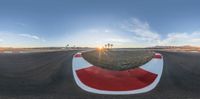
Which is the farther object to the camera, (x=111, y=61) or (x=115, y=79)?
(x=111, y=61)

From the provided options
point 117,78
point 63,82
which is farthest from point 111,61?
point 63,82

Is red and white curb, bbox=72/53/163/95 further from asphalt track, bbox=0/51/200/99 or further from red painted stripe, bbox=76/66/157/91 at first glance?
asphalt track, bbox=0/51/200/99

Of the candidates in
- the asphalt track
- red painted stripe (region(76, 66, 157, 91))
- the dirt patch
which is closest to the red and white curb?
red painted stripe (region(76, 66, 157, 91))

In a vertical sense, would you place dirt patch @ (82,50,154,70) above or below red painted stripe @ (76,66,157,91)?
above

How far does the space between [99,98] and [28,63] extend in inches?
134

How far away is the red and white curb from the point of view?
26.9 feet

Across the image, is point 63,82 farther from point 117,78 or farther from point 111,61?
point 111,61

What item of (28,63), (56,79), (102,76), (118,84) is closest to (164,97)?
(118,84)

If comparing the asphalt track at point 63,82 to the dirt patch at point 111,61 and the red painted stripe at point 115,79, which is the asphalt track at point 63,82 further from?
→ the dirt patch at point 111,61

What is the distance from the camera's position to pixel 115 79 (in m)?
8.61

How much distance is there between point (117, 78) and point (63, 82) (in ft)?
5.65

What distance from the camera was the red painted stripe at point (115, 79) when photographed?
8.29 m

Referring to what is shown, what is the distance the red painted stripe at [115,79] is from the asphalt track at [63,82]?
0.33m

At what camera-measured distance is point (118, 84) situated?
27.5 feet
